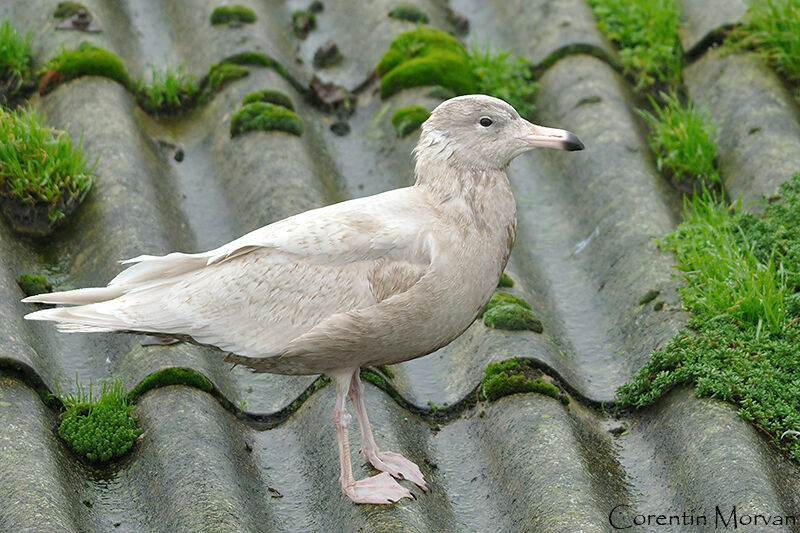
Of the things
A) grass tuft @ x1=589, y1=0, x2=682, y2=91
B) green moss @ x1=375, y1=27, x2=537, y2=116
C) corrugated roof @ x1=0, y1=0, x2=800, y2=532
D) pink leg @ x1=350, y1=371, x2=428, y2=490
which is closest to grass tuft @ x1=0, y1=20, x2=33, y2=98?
corrugated roof @ x1=0, y1=0, x2=800, y2=532

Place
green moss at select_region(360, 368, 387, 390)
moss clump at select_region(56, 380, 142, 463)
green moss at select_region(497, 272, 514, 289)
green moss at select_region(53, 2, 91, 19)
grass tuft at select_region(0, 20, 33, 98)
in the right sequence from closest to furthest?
moss clump at select_region(56, 380, 142, 463)
green moss at select_region(360, 368, 387, 390)
green moss at select_region(497, 272, 514, 289)
grass tuft at select_region(0, 20, 33, 98)
green moss at select_region(53, 2, 91, 19)

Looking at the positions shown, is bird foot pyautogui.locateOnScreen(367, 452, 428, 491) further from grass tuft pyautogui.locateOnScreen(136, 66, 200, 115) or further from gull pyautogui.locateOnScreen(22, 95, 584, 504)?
grass tuft pyautogui.locateOnScreen(136, 66, 200, 115)

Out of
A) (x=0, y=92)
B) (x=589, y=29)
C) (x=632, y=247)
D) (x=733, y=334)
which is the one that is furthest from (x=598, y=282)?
(x=0, y=92)

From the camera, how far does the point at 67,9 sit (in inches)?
253

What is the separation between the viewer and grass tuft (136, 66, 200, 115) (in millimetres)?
6140

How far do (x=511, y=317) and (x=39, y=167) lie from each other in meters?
2.43

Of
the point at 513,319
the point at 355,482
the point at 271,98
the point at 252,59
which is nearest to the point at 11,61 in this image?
the point at 252,59

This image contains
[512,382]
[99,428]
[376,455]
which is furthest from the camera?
[512,382]

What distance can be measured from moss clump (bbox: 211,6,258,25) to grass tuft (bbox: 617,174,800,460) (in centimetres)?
305

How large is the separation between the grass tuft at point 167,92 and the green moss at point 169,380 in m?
2.39

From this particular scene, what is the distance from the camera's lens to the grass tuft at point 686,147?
5.74 m

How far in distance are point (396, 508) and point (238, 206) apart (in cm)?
225

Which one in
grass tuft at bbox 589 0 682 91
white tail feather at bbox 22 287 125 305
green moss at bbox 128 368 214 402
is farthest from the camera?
grass tuft at bbox 589 0 682 91

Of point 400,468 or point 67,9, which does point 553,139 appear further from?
point 67,9
